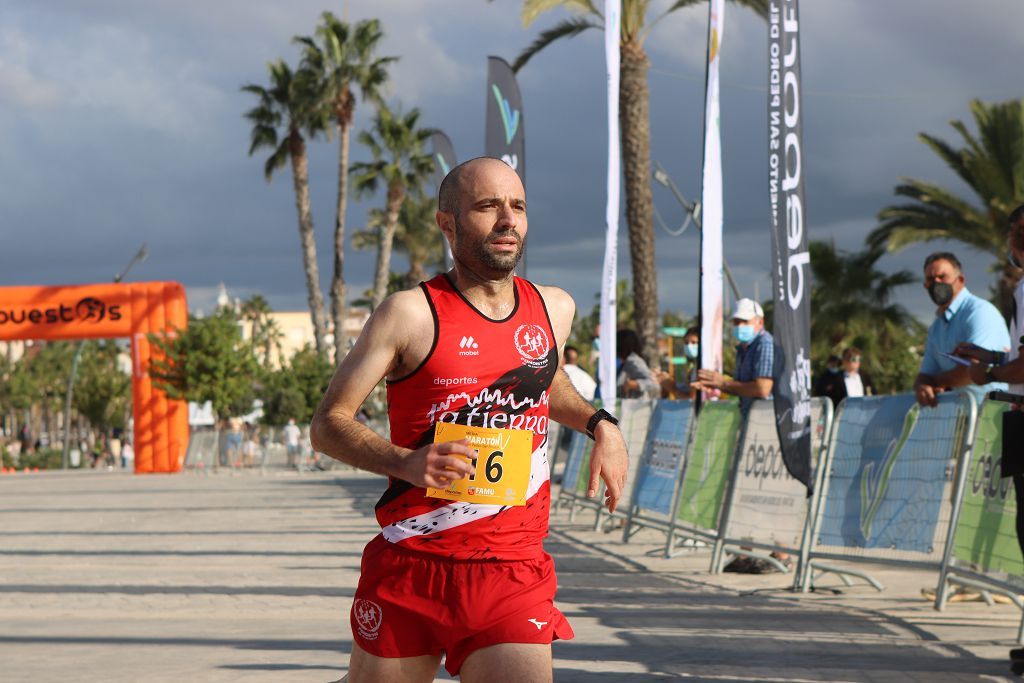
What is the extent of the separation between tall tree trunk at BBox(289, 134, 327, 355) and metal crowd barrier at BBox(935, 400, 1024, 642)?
39912mm

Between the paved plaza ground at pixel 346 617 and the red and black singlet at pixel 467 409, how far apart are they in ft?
8.59

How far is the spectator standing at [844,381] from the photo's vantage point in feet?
52.0

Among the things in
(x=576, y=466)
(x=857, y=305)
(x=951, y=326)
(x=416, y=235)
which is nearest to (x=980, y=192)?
(x=857, y=305)

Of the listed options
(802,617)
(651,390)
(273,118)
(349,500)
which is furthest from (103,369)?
(802,617)

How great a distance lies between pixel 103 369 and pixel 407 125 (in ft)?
184

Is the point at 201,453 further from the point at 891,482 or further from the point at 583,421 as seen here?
the point at 583,421

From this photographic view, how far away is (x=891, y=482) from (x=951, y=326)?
0.97 m

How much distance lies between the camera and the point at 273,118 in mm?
46688

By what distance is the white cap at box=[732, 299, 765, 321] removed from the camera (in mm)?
11172

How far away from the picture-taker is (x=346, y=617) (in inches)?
339

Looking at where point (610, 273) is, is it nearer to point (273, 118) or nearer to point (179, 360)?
point (179, 360)

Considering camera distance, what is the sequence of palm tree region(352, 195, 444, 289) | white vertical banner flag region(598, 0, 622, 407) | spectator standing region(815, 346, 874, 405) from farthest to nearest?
palm tree region(352, 195, 444, 289)
spectator standing region(815, 346, 874, 405)
white vertical banner flag region(598, 0, 622, 407)

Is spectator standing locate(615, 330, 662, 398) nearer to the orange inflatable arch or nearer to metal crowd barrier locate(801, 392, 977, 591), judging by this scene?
metal crowd barrier locate(801, 392, 977, 591)

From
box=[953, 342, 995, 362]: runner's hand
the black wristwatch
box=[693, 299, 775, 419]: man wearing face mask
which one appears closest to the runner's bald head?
the black wristwatch
